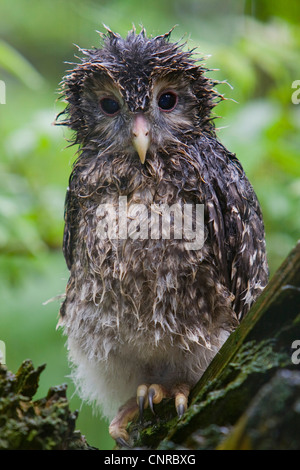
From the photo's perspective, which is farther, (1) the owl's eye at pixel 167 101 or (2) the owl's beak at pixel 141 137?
(1) the owl's eye at pixel 167 101

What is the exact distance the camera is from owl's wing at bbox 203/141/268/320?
59.8 inches

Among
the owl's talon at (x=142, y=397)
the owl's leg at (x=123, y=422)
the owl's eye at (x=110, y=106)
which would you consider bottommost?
the owl's leg at (x=123, y=422)

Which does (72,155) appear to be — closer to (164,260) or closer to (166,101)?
(166,101)

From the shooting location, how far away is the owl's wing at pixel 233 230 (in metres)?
1.52

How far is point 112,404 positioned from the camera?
6.11ft

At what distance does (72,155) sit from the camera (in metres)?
2.08

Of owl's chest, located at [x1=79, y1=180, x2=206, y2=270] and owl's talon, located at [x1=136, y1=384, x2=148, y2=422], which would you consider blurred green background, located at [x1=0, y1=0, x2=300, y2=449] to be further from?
owl's talon, located at [x1=136, y1=384, x2=148, y2=422]

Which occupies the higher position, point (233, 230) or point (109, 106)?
point (109, 106)

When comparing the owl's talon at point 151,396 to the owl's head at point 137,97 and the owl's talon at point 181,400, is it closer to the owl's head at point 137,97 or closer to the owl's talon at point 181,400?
the owl's talon at point 181,400

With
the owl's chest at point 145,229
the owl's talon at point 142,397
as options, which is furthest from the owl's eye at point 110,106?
the owl's talon at point 142,397

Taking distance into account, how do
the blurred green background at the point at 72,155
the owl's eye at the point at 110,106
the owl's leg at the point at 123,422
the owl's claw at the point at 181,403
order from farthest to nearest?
the blurred green background at the point at 72,155 < the owl's eye at the point at 110,106 < the owl's leg at the point at 123,422 < the owl's claw at the point at 181,403

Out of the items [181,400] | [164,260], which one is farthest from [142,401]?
[164,260]

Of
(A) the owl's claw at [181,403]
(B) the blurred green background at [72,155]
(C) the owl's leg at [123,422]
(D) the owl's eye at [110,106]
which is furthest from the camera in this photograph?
(B) the blurred green background at [72,155]

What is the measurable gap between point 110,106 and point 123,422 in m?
0.90
